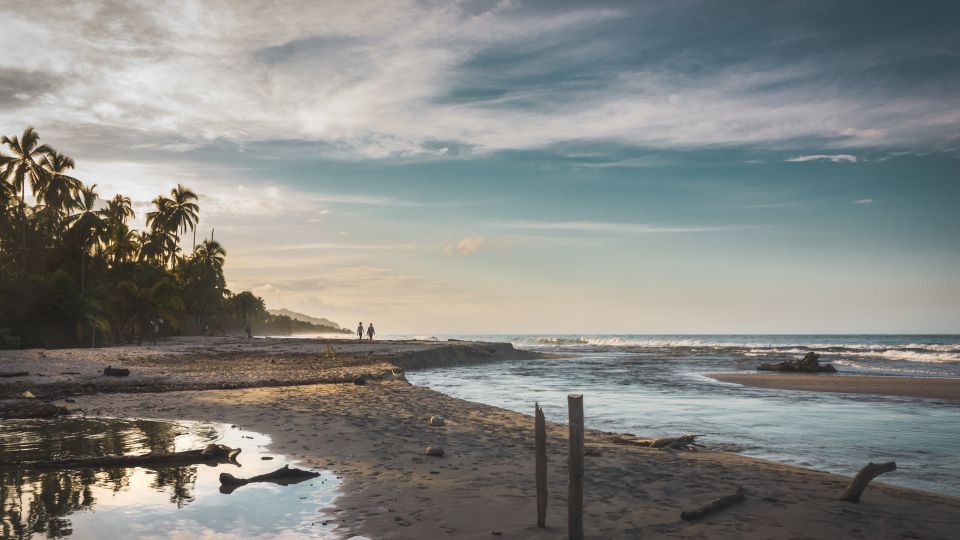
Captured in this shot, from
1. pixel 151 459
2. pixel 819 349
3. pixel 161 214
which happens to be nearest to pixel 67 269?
pixel 161 214

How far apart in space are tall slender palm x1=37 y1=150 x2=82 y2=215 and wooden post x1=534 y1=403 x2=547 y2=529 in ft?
208

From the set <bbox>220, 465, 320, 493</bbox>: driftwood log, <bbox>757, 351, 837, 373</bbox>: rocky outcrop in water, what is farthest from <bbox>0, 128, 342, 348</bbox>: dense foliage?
<bbox>757, 351, 837, 373</bbox>: rocky outcrop in water

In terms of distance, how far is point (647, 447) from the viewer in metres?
13.9

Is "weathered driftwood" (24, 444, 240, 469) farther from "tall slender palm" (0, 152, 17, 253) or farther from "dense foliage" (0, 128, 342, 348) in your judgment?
"tall slender palm" (0, 152, 17, 253)

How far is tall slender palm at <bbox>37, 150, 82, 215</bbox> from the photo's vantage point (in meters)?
54.9

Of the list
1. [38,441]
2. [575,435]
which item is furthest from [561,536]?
[38,441]

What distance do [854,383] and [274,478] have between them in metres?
32.5

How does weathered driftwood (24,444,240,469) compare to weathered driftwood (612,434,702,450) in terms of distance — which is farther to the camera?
weathered driftwood (612,434,702,450)

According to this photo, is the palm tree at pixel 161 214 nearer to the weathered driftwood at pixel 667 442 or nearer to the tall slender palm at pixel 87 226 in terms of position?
the tall slender palm at pixel 87 226

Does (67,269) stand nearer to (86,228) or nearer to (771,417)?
(86,228)

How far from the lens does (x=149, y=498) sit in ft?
29.7

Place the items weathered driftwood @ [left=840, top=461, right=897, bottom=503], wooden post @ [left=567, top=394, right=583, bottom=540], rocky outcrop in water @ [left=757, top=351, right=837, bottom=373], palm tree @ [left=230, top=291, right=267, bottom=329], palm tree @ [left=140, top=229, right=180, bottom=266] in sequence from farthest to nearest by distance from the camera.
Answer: palm tree @ [left=230, top=291, right=267, bottom=329] < palm tree @ [left=140, top=229, right=180, bottom=266] < rocky outcrop in water @ [left=757, top=351, right=837, bottom=373] < weathered driftwood @ [left=840, top=461, right=897, bottom=503] < wooden post @ [left=567, top=394, right=583, bottom=540]

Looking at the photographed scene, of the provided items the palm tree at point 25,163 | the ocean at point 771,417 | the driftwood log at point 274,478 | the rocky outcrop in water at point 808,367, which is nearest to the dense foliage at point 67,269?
the palm tree at point 25,163

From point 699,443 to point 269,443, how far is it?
10609mm
